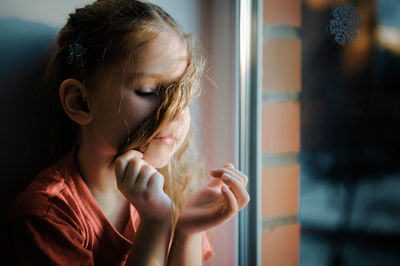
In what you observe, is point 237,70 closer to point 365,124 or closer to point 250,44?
point 250,44

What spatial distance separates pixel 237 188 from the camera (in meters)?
0.64

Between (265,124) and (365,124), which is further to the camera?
(265,124)

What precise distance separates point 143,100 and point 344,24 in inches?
17.6

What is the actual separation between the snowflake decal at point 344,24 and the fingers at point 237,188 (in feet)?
1.22

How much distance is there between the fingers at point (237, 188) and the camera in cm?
64

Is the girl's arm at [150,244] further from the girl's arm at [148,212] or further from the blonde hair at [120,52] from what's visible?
the blonde hair at [120,52]

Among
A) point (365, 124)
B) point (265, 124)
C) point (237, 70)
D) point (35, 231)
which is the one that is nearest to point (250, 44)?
point (237, 70)

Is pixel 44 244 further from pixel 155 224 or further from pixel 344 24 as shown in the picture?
pixel 344 24

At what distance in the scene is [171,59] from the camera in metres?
0.63

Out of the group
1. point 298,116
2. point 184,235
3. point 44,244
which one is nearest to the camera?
point 44,244

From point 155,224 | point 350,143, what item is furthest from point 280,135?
point 155,224

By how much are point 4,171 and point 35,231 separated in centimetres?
21

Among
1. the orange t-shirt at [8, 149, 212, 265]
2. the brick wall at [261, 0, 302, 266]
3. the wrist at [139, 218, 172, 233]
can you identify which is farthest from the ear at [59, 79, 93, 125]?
the brick wall at [261, 0, 302, 266]

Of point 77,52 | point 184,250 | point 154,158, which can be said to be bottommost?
point 184,250
